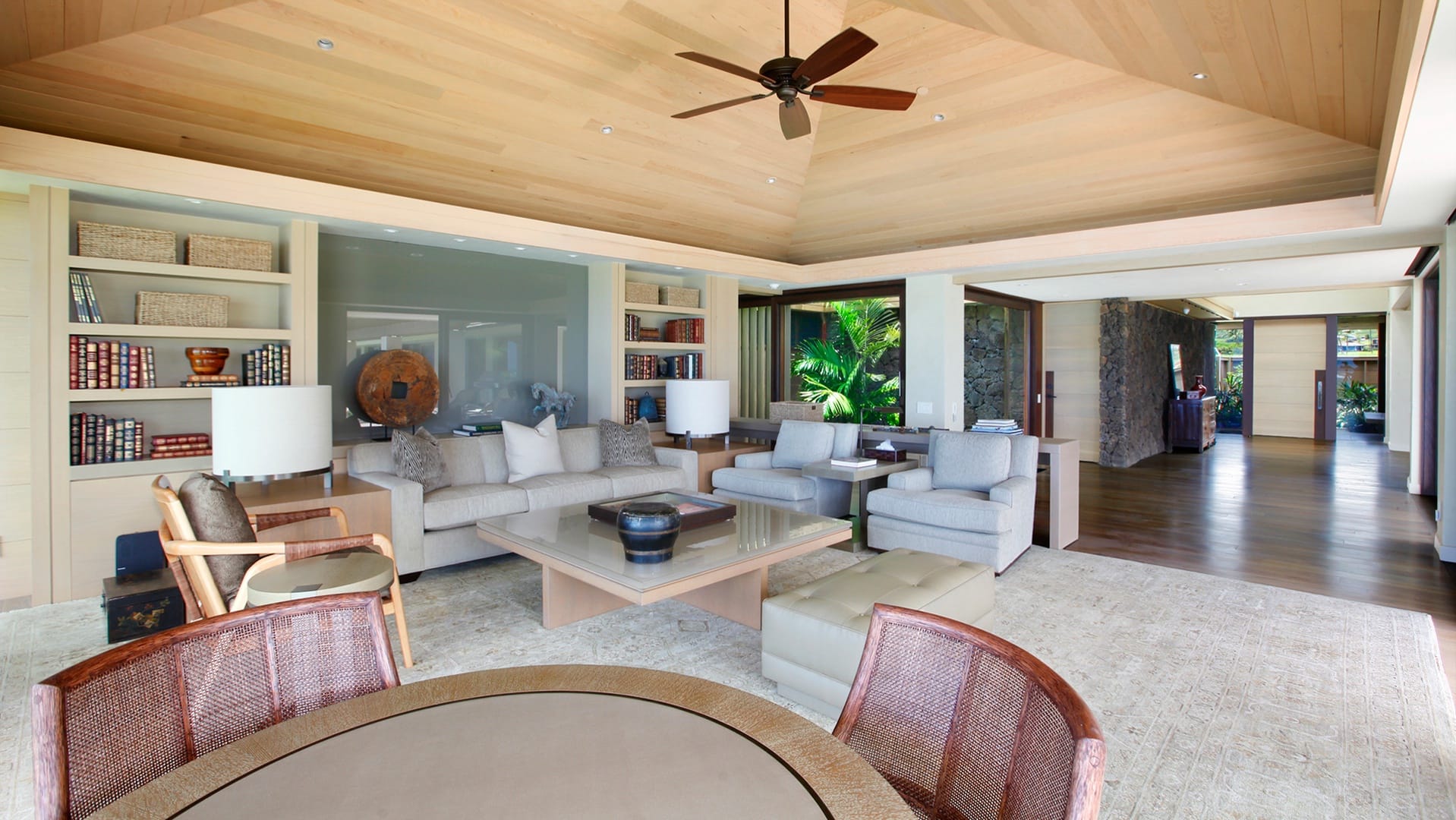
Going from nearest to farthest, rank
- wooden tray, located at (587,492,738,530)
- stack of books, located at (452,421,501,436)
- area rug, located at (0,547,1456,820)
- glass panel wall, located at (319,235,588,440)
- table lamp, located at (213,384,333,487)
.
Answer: area rug, located at (0,547,1456,820), table lamp, located at (213,384,333,487), wooden tray, located at (587,492,738,530), glass panel wall, located at (319,235,588,440), stack of books, located at (452,421,501,436)

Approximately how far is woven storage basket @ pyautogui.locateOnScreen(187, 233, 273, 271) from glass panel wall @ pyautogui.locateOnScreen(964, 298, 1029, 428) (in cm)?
751

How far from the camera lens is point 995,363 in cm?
923

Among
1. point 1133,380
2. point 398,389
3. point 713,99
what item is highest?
point 713,99

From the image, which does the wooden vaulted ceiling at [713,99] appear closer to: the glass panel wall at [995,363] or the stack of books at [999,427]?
the stack of books at [999,427]

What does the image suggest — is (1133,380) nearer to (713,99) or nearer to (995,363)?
(995,363)

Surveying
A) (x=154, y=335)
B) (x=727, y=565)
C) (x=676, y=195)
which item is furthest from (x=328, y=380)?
(x=727, y=565)

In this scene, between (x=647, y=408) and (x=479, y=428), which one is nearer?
(x=479, y=428)

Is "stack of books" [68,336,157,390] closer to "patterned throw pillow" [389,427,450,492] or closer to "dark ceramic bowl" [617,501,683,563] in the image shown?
"patterned throw pillow" [389,427,450,492]

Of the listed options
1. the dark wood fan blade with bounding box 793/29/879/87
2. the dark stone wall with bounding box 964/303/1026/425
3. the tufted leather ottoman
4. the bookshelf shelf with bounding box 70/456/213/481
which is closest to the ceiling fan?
the dark wood fan blade with bounding box 793/29/879/87

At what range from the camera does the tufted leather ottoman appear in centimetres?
256

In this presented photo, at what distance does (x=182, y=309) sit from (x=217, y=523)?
7.12ft

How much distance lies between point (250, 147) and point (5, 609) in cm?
278

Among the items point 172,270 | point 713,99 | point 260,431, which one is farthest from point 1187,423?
point 172,270

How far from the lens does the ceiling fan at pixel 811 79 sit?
9.52ft
